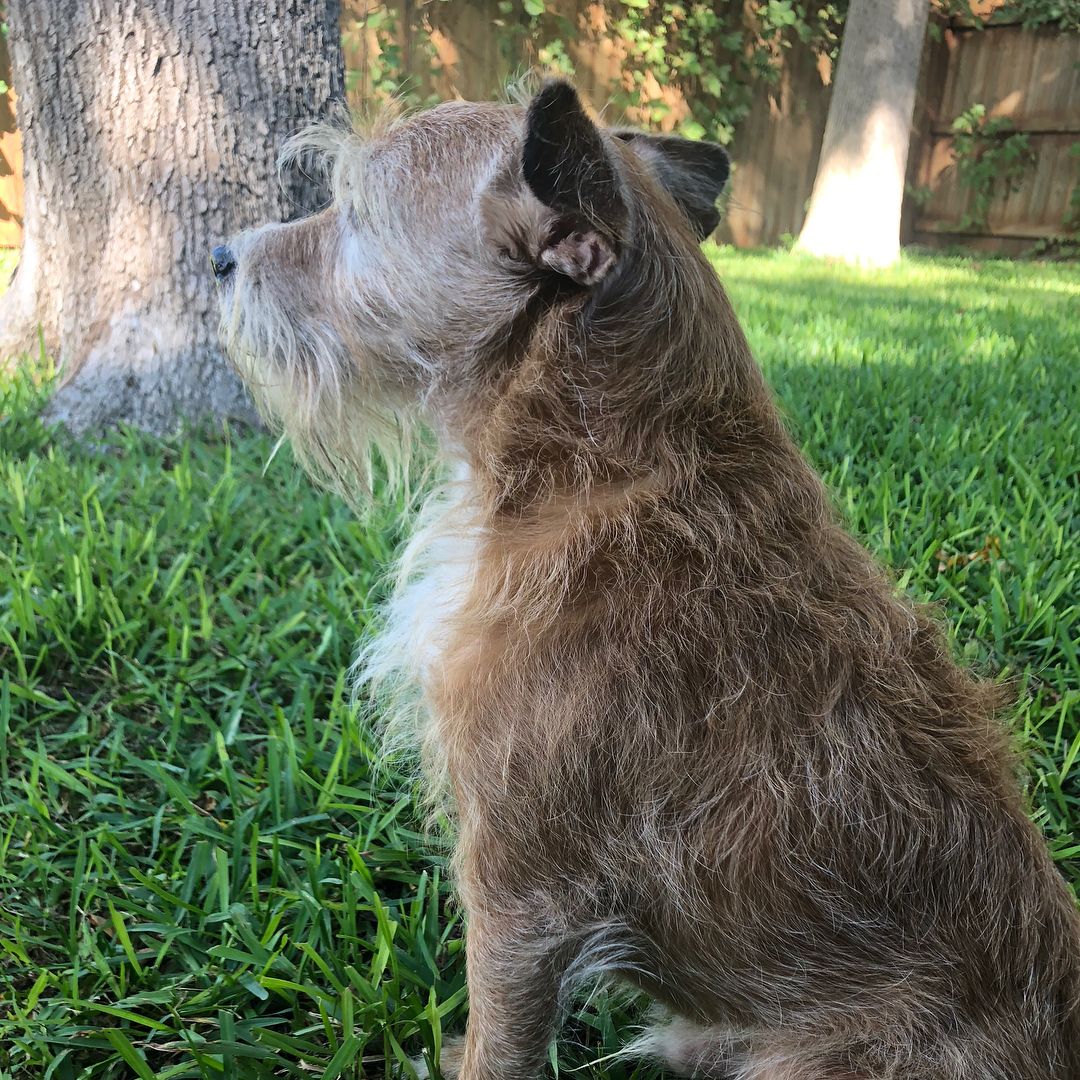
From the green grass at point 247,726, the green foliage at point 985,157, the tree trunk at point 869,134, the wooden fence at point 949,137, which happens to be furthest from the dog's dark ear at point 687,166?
the green foliage at point 985,157

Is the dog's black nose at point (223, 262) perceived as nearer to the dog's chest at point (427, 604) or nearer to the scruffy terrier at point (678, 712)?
the scruffy terrier at point (678, 712)

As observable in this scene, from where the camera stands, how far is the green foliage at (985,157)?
14.3m

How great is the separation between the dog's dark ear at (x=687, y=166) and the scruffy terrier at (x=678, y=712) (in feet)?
0.95

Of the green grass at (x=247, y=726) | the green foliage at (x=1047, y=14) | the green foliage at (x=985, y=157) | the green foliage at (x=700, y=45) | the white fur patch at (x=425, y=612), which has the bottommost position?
the green grass at (x=247, y=726)

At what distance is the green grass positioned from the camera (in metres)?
1.78

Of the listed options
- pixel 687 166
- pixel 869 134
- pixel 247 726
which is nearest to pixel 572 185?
pixel 687 166

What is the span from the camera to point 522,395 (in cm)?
173

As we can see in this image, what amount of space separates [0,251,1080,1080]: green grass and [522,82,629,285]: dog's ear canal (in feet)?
4.45

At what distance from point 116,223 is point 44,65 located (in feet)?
2.47

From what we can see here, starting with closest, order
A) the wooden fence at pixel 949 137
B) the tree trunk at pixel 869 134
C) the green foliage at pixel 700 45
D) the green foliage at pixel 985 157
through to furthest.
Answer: the green foliage at pixel 700 45 → the tree trunk at pixel 869 134 → the wooden fence at pixel 949 137 → the green foliage at pixel 985 157

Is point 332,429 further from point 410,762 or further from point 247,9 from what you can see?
point 247,9

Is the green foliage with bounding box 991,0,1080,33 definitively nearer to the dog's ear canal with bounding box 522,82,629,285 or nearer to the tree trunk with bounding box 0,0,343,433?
the tree trunk with bounding box 0,0,343,433

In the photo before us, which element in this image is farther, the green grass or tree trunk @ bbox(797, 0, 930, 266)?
tree trunk @ bbox(797, 0, 930, 266)

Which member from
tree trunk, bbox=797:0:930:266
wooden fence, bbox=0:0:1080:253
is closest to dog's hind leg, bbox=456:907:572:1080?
tree trunk, bbox=797:0:930:266
